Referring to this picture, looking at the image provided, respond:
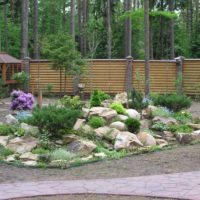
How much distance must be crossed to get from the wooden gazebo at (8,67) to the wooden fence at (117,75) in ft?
2.71

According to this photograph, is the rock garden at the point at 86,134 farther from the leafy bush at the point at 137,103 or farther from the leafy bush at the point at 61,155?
the leafy bush at the point at 137,103

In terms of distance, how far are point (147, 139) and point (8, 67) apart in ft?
54.4

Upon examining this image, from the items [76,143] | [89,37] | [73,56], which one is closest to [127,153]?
[76,143]

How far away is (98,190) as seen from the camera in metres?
6.43

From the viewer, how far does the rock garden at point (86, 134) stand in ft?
29.1

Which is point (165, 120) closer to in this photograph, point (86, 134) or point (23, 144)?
point (86, 134)

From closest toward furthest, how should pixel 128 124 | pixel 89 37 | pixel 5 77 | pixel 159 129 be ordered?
pixel 128 124
pixel 159 129
pixel 5 77
pixel 89 37

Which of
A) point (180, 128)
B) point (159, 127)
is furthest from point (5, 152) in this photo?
point (180, 128)

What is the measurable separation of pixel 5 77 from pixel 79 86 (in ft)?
12.4

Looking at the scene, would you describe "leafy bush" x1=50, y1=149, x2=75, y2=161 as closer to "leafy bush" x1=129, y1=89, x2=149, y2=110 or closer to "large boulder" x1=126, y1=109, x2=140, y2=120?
"large boulder" x1=126, y1=109, x2=140, y2=120

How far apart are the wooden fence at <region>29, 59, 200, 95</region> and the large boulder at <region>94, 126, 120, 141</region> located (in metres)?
13.2

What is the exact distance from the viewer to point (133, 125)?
35.2 ft

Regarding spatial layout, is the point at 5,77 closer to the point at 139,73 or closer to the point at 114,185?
the point at 139,73

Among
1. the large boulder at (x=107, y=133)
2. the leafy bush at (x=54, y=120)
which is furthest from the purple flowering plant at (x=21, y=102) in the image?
the leafy bush at (x=54, y=120)
